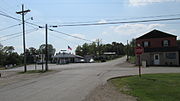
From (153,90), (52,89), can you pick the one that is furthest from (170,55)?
(52,89)

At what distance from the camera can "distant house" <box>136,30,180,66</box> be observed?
130 ft

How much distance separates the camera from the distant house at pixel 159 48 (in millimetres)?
39688

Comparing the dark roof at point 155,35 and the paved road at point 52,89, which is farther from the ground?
the dark roof at point 155,35

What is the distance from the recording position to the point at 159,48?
41562 millimetres

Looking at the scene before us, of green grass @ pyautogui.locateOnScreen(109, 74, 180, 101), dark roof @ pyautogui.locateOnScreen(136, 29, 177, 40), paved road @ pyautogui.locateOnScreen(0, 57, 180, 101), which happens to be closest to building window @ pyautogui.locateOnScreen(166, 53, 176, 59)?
dark roof @ pyautogui.locateOnScreen(136, 29, 177, 40)

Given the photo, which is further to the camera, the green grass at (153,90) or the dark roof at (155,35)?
the dark roof at (155,35)

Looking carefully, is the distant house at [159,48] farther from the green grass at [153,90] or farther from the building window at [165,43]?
the green grass at [153,90]

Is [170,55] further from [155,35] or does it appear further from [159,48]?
[155,35]

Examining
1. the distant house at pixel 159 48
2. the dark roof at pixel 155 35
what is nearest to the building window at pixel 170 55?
the distant house at pixel 159 48

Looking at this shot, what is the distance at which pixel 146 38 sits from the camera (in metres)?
44.3

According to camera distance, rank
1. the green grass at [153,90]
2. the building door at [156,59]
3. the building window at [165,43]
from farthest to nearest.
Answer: the building window at [165,43] → the building door at [156,59] → the green grass at [153,90]

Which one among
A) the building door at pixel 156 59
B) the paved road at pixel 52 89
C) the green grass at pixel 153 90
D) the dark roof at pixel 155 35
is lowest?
the paved road at pixel 52 89

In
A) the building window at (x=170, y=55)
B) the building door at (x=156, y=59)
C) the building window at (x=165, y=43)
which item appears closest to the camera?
the building window at (x=170, y=55)

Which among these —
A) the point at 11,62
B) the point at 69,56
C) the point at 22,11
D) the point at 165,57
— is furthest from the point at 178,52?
the point at 11,62
